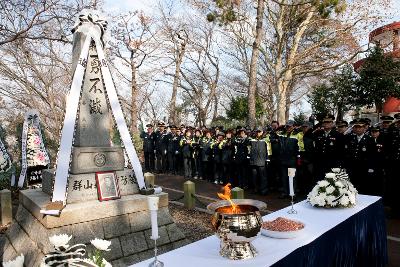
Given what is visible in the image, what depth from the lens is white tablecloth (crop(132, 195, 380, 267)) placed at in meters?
2.67

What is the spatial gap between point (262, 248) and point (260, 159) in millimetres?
6975

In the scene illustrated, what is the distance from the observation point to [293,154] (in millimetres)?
9016

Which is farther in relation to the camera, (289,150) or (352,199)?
(289,150)

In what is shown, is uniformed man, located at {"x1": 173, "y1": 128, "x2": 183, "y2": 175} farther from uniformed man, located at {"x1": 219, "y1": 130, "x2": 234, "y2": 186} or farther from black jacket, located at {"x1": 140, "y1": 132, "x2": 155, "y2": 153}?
uniformed man, located at {"x1": 219, "y1": 130, "x2": 234, "y2": 186}

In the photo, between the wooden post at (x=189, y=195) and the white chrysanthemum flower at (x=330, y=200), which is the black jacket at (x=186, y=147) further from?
the white chrysanthemum flower at (x=330, y=200)

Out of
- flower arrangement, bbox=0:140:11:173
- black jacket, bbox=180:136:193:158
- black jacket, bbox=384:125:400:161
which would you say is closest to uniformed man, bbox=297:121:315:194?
black jacket, bbox=384:125:400:161

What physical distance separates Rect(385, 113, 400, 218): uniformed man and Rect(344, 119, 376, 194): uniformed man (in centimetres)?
31

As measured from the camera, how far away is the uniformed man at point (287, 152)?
902 cm

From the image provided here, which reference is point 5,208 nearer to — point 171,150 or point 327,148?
point 171,150

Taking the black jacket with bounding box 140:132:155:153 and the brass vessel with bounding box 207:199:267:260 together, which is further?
the black jacket with bounding box 140:132:155:153

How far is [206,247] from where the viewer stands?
3.01 metres

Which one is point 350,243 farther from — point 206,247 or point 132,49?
point 132,49

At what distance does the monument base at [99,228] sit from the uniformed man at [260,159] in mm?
4707

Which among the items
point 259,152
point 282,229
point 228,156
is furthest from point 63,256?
point 228,156
